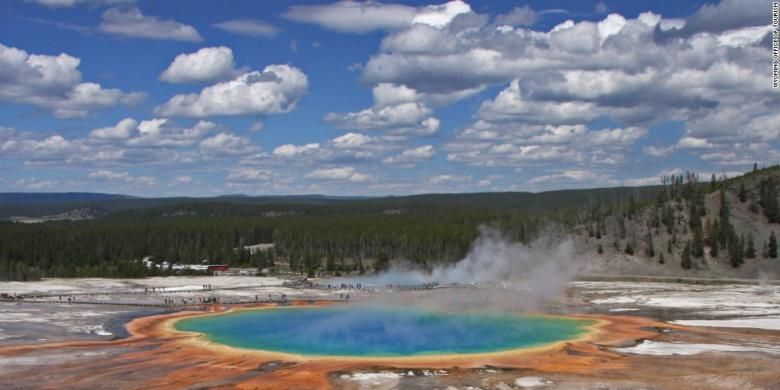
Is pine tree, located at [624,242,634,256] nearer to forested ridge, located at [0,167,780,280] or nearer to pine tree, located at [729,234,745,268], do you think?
forested ridge, located at [0,167,780,280]

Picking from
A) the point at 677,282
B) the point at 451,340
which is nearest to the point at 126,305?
the point at 451,340

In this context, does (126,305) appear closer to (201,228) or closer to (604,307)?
(604,307)

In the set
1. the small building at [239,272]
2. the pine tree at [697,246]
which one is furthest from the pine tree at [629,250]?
the small building at [239,272]

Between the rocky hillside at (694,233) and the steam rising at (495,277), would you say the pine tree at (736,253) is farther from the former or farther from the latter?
the steam rising at (495,277)

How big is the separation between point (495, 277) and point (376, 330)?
121 feet

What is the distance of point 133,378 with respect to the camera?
89.0ft

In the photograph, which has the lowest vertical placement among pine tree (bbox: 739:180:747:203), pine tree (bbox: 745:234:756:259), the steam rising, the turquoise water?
the turquoise water

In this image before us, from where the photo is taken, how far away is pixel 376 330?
131 feet

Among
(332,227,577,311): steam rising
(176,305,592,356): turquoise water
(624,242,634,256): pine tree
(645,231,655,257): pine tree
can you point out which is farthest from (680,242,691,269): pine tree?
(176,305,592,356): turquoise water

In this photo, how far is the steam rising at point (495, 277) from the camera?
5394cm

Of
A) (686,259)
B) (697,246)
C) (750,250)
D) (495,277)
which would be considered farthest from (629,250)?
(495,277)

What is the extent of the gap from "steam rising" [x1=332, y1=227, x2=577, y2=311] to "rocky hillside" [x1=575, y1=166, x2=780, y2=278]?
11.3ft

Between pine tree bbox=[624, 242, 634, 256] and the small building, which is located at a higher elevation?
pine tree bbox=[624, 242, 634, 256]

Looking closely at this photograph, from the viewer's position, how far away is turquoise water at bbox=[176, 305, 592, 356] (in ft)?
→ 113
